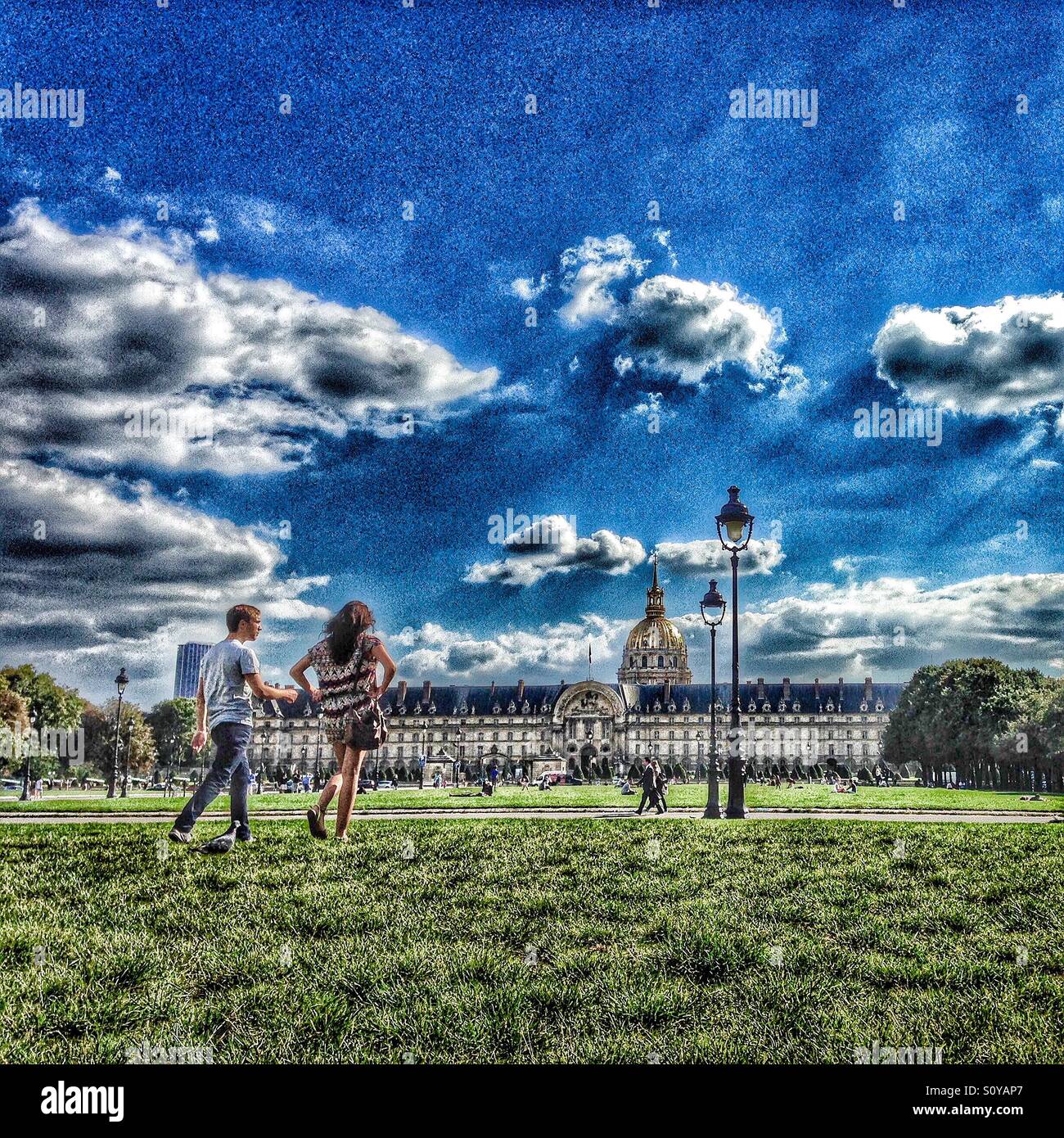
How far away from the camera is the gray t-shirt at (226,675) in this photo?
7.43 meters

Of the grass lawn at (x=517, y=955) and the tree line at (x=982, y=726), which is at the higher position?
the grass lawn at (x=517, y=955)

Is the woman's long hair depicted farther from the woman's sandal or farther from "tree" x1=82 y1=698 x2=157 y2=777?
"tree" x1=82 y1=698 x2=157 y2=777

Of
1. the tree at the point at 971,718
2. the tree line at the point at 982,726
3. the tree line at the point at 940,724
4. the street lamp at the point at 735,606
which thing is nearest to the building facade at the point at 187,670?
the street lamp at the point at 735,606

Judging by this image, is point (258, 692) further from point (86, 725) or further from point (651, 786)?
point (86, 725)

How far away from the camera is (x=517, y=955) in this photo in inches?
223

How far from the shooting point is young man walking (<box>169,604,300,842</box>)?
7.43 metres

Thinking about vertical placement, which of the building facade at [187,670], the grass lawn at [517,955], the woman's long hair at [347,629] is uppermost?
the woman's long hair at [347,629]

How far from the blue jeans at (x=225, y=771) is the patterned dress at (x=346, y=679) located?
2.34 ft

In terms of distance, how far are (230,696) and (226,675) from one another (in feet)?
0.58

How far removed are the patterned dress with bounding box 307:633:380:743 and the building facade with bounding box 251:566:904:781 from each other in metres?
116

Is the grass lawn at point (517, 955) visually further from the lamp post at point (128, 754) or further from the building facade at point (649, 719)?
the building facade at point (649, 719)

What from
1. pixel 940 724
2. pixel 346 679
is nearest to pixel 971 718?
pixel 940 724
